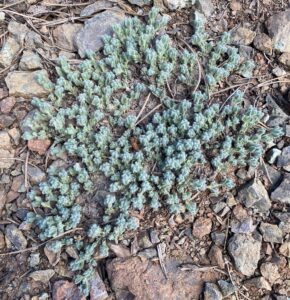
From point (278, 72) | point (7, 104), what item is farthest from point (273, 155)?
point (7, 104)

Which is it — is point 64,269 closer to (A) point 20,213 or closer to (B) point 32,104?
(A) point 20,213

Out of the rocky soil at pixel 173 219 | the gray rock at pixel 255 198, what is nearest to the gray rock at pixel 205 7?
the rocky soil at pixel 173 219

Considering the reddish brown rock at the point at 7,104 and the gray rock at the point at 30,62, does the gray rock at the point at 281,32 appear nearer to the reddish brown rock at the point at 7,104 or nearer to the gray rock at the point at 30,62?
the gray rock at the point at 30,62

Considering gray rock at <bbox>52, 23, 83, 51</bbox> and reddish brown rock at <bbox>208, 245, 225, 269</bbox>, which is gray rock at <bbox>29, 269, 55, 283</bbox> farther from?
gray rock at <bbox>52, 23, 83, 51</bbox>

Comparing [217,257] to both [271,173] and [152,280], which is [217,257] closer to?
[152,280]

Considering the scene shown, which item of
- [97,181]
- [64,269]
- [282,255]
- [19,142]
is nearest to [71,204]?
[97,181]

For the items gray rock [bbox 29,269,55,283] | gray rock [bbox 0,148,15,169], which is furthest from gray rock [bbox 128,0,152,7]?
gray rock [bbox 29,269,55,283]

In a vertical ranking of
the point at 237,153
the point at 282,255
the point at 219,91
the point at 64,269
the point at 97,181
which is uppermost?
the point at 219,91
